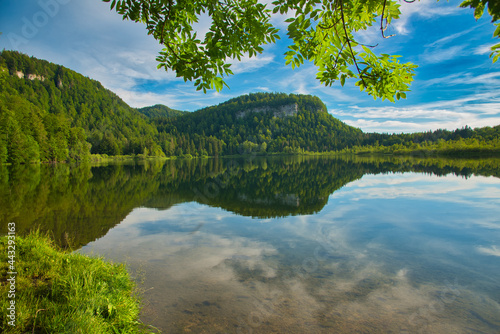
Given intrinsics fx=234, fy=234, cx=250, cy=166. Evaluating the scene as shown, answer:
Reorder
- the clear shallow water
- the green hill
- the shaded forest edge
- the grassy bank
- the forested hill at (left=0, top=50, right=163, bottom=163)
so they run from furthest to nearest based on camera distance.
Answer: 1. the green hill
2. the shaded forest edge
3. the forested hill at (left=0, top=50, right=163, bottom=163)
4. the clear shallow water
5. the grassy bank

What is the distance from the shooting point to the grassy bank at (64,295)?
3.41 m

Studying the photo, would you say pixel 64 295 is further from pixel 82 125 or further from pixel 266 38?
pixel 82 125

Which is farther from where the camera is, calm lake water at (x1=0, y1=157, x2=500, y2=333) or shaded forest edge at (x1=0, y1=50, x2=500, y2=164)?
shaded forest edge at (x1=0, y1=50, x2=500, y2=164)

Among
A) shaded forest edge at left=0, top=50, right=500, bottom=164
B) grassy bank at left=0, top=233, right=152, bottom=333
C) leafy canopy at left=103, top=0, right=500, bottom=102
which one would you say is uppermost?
shaded forest edge at left=0, top=50, right=500, bottom=164

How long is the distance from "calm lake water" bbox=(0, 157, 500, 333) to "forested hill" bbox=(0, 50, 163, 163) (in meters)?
38.3

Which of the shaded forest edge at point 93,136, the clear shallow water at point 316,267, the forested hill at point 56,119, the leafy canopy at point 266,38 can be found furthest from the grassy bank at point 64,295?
the shaded forest edge at point 93,136

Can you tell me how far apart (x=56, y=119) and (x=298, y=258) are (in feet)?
260

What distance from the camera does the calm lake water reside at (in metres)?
4.73

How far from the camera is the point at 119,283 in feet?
17.3

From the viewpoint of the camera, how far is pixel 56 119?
208 ft

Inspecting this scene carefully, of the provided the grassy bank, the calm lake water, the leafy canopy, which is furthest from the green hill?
the leafy canopy

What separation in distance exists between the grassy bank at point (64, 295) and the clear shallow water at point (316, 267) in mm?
651

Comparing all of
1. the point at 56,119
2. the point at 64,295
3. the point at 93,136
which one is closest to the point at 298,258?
the point at 64,295

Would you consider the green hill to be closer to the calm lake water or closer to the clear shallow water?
the calm lake water
